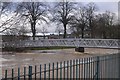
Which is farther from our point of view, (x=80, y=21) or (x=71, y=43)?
(x=80, y=21)

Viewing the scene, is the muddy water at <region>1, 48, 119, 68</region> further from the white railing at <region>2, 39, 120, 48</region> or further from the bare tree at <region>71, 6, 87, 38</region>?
the bare tree at <region>71, 6, 87, 38</region>

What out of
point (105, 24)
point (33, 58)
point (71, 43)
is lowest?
point (33, 58)

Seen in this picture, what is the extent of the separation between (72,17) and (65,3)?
301 centimetres

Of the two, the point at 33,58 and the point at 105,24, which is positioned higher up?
the point at 105,24

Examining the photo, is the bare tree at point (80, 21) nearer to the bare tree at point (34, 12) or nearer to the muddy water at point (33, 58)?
the bare tree at point (34, 12)

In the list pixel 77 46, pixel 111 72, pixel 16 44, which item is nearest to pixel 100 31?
pixel 77 46

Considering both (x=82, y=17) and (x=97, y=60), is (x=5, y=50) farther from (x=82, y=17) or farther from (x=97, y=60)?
(x=97, y=60)

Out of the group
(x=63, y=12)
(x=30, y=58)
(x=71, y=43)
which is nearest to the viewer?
(x=30, y=58)

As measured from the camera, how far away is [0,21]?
27.5 metres

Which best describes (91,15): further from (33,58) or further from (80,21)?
(33,58)

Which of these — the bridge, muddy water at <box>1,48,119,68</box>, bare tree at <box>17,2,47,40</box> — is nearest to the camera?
muddy water at <box>1,48,119,68</box>

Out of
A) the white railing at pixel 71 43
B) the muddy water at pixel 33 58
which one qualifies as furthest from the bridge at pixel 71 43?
the muddy water at pixel 33 58

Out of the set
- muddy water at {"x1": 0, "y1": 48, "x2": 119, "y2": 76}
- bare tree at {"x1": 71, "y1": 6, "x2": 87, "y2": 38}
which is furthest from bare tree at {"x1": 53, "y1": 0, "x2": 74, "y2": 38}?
muddy water at {"x1": 0, "y1": 48, "x2": 119, "y2": 76}

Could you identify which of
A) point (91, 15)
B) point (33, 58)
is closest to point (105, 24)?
point (91, 15)
